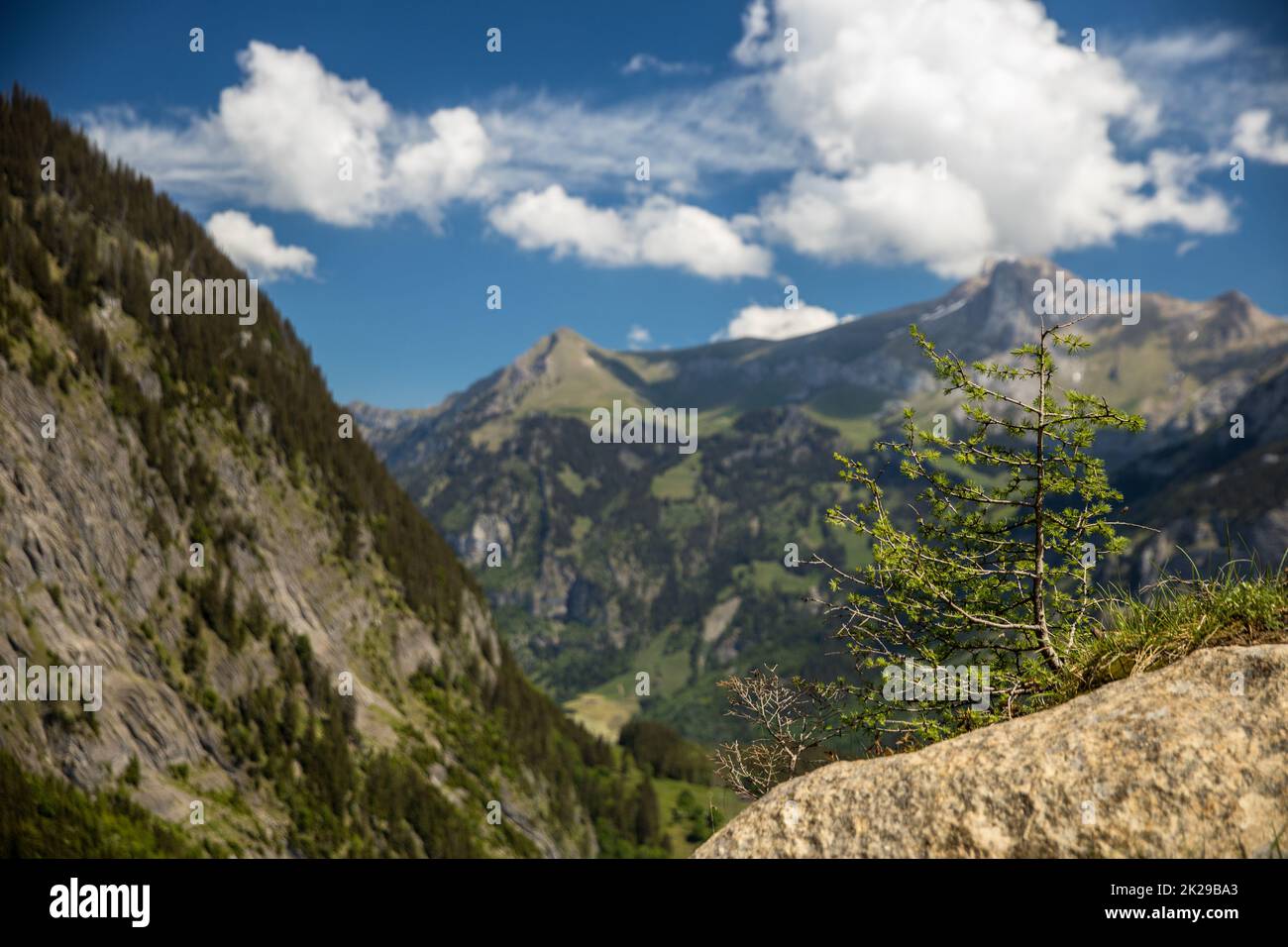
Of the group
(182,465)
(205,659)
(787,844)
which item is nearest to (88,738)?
(205,659)

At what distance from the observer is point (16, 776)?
76.2m

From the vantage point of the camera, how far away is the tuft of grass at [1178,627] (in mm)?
7723

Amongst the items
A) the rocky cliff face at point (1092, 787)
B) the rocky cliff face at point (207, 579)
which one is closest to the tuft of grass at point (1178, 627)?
the rocky cliff face at point (1092, 787)

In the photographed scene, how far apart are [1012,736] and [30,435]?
126412 millimetres

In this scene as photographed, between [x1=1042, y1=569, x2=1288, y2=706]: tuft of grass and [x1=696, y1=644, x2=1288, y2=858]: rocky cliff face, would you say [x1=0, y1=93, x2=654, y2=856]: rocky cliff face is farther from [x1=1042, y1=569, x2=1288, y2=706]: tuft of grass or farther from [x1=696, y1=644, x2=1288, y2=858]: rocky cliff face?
[x1=1042, y1=569, x2=1288, y2=706]: tuft of grass

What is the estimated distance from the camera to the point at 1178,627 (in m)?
8.09

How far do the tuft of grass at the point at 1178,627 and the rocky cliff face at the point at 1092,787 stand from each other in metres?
0.65

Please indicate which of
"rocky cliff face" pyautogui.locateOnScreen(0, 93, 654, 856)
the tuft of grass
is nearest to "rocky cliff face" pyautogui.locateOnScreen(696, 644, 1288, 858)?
the tuft of grass

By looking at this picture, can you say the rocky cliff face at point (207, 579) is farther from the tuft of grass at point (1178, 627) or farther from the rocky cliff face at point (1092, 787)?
the tuft of grass at point (1178, 627)

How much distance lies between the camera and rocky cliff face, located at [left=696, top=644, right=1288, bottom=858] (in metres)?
5.96

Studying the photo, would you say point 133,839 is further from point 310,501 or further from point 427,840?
point 310,501

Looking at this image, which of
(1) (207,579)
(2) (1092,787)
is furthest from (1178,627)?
(1) (207,579)

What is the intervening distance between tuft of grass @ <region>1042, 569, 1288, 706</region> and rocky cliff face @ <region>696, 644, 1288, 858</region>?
0.65 meters
